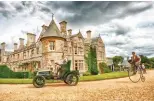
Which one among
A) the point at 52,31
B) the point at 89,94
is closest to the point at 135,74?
the point at 89,94

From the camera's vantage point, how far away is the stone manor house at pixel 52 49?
25.0 metres

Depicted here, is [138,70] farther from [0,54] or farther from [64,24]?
[0,54]

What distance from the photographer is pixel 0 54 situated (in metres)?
48.6

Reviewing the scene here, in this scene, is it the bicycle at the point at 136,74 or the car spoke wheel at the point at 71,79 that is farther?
the car spoke wheel at the point at 71,79

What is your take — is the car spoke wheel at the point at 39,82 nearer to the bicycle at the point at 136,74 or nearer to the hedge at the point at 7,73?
the bicycle at the point at 136,74

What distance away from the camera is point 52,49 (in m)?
25.1

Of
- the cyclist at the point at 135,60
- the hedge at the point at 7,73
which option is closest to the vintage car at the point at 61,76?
the cyclist at the point at 135,60

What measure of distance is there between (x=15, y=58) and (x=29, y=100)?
36.9 m

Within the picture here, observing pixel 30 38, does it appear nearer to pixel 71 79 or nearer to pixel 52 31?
pixel 52 31

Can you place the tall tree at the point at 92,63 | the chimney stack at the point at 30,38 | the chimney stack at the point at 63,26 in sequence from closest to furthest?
the tall tree at the point at 92,63 → the chimney stack at the point at 63,26 → the chimney stack at the point at 30,38

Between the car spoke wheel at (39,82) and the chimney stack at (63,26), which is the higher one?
the chimney stack at (63,26)

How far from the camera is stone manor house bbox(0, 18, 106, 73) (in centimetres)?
2500

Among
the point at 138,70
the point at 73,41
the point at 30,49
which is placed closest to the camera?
the point at 138,70

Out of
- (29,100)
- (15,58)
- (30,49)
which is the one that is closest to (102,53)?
(30,49)
